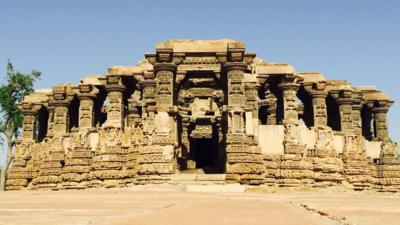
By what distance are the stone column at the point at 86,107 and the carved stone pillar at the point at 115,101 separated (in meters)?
2.50

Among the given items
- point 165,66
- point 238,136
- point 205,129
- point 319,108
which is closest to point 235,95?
point 238,136

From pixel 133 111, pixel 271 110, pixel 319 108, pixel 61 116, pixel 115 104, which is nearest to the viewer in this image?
pixel 115 104

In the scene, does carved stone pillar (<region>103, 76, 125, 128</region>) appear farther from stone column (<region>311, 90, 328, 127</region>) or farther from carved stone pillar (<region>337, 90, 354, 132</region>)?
carved stone pillar (<region>337, 90, 354, 132</region>)

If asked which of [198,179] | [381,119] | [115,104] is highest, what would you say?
[381,119]

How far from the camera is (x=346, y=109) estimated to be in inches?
1108

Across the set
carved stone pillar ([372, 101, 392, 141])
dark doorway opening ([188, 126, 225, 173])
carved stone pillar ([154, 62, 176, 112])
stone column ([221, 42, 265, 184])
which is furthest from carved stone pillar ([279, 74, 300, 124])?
carved stone pillar ([372, 101, 392, 141])

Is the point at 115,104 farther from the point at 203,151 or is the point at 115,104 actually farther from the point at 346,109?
the point at 346,109

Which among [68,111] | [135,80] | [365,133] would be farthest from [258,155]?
[365,133]

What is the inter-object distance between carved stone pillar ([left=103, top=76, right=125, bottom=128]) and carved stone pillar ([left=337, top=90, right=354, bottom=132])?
13501 mm

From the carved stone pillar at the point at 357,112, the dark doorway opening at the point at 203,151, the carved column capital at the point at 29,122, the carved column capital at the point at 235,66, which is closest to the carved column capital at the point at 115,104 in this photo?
the carved column capital at the point at 235,66

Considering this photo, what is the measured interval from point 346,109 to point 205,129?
9.67m

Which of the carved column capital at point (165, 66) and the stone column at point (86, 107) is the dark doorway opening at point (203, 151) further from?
the carved column capital at point (165, 66)

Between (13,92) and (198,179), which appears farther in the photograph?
(13,92)

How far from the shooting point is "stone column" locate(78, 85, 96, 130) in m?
26.1
